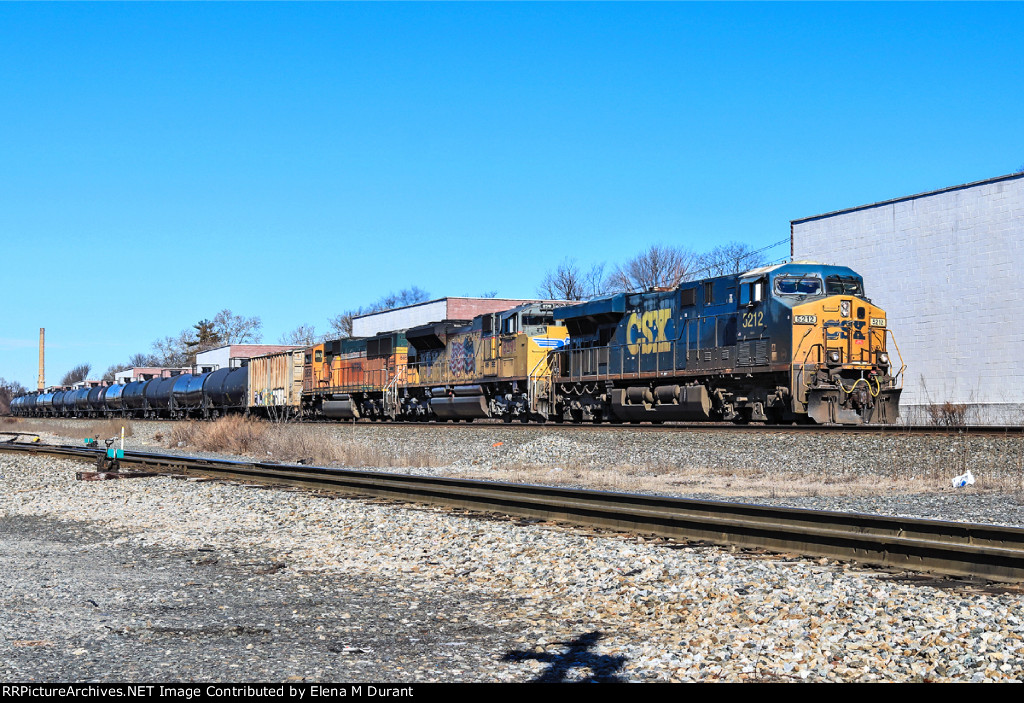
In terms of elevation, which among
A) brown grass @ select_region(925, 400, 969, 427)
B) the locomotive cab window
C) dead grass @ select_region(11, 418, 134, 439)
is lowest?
dead grass @ select_region(11, 418, 134, 439)

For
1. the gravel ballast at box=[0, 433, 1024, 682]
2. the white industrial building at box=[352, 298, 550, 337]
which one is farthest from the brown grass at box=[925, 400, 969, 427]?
the white industrial building at box=[352, 298, 550, 337]

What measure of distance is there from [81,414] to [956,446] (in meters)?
55.4

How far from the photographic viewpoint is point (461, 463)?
19.6 meters

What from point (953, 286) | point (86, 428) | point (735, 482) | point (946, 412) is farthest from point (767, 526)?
point (86, 428)

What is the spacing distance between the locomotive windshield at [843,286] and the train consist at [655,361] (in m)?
0.03

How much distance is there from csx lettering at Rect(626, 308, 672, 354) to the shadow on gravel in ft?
57.8

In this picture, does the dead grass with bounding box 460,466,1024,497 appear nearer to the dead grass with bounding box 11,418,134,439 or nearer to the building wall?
the building wall

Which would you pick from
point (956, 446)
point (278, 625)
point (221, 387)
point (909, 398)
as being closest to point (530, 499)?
point (278, 625)

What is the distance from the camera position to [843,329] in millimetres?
19844

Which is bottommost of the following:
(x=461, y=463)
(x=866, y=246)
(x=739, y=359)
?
(x=461, y=463)

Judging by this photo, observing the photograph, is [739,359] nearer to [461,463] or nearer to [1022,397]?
[461,463]

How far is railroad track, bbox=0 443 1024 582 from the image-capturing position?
663cm

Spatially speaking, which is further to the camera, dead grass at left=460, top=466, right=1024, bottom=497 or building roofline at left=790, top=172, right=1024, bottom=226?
building roofline at left=790, top=172, right=1024, bottom=226

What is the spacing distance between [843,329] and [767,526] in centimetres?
1288
